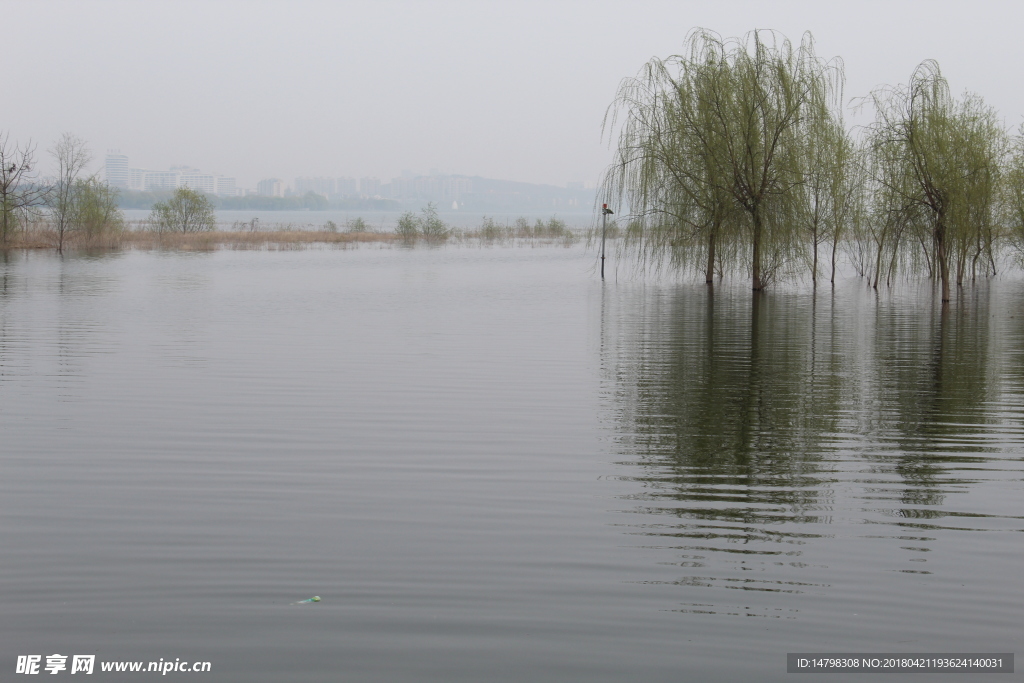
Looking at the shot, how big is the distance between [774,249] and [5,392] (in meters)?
17.8

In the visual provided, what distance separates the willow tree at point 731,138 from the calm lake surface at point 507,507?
29.4 ft

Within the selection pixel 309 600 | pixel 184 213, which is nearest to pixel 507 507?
pixel 309 600

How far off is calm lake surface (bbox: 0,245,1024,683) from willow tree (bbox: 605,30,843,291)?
8.96m

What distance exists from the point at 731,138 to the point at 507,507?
59.6 feet

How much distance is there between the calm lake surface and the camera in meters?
4.12

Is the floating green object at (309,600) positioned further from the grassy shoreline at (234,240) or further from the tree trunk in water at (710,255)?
the grassy shoreline at (234,240)

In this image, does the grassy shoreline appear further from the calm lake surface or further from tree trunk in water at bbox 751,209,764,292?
the calm lake surface

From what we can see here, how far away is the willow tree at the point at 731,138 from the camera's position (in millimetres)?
22406

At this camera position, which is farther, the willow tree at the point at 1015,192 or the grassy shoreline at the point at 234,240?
the grassy shoreline at the point at 234,240

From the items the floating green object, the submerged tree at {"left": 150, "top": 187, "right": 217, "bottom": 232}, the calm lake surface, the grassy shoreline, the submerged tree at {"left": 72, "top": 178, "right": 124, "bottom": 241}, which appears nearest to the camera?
the calm lake surface

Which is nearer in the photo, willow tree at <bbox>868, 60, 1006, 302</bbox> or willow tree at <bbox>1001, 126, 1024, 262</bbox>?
willow tree at <bbox>868, 60, 1006, 302</bbox>

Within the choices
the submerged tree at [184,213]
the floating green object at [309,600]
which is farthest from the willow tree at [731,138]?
the submerged tree at [184,213]

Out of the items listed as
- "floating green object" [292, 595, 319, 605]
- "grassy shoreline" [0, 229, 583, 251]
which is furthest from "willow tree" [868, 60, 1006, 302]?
"grassy shoreline" [0, 229, 583, 251]

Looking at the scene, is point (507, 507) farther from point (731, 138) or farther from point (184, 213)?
point (184, 213)
